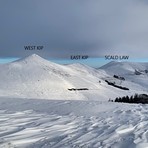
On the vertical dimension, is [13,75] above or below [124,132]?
above

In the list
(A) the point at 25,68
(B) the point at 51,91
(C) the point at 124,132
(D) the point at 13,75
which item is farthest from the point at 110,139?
(A) the point at 25,68

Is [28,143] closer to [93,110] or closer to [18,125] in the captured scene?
[18,125]

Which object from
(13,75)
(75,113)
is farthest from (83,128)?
(13,75)

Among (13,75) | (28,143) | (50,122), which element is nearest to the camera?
(28,143)

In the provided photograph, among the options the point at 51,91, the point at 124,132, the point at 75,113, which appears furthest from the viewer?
the point at 51,91

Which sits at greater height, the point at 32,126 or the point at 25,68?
the point at 25,68

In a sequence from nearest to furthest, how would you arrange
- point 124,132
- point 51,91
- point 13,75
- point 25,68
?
point 124,132
point 51,91
point 13,75
point 25,68

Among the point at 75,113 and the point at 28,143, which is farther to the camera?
the point at 75,113

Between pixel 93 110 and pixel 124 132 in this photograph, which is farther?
pixel 93 110

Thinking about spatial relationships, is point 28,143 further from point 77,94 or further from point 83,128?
point 77,94
